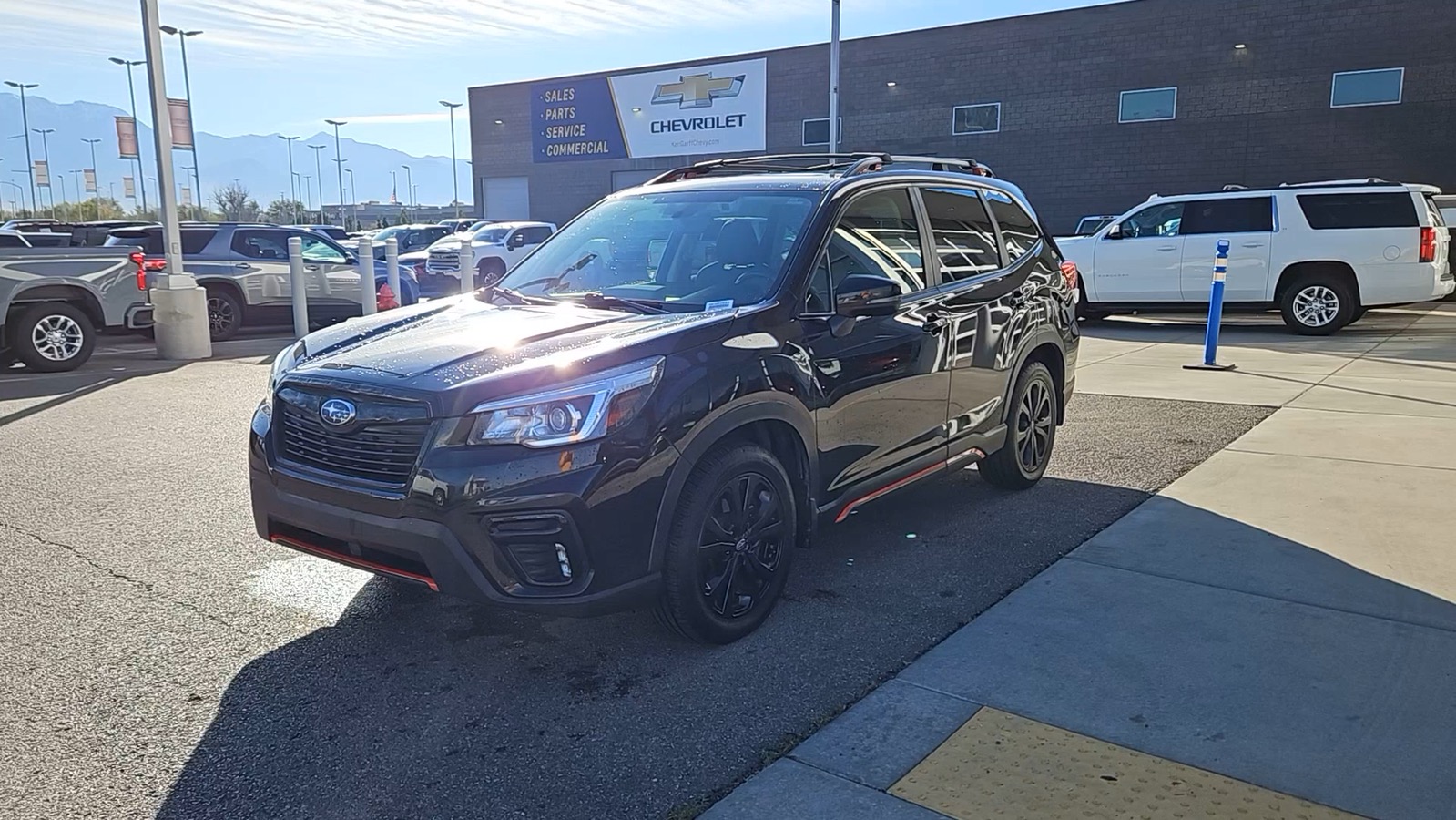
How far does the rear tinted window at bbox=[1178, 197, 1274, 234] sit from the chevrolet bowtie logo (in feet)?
63.0

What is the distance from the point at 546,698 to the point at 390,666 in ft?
2.18

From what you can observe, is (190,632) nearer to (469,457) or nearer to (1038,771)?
(469,457)

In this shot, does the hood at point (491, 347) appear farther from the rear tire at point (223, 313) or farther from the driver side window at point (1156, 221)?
the driver side window at point (1156, 221)

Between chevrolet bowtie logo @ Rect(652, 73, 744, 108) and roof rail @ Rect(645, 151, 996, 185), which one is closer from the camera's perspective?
roof rail @ Rect(645, 151, 996, 185)

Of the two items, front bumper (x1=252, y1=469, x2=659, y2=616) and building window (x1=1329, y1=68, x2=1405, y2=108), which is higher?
building window (x1=1329, y1=68, x2=1405, y2=108)

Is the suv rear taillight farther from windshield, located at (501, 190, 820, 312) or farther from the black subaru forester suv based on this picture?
windshield, located at (501, 190, 820, 312)

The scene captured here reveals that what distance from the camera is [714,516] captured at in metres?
3.73

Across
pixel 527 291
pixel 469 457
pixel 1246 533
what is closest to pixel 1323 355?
pixel 1246 533

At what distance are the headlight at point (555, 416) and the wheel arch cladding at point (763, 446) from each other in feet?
0.99

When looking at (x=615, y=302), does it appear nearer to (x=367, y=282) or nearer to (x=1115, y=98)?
(x=367, y=282)

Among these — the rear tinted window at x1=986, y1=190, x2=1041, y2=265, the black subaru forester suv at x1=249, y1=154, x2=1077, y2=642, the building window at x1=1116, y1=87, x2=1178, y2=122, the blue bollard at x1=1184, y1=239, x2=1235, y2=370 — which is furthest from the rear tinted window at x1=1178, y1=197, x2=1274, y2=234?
the building window at x1=1116, y1=87, x2=1178, y2=122

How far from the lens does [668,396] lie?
3.49 meters

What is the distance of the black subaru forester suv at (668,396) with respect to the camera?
3.31m

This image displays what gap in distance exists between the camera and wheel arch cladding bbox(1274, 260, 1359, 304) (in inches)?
547
